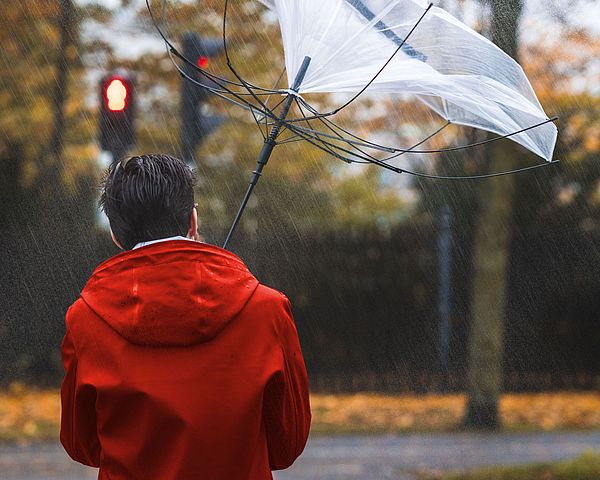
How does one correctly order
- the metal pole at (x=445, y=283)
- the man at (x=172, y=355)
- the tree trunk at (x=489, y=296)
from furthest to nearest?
the metal pole at (x=445, y=283) < the tree trunk at (x=489, y=296) < the man at (x=172, y=355)

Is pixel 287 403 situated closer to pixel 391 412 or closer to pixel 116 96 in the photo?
pixel 116 96

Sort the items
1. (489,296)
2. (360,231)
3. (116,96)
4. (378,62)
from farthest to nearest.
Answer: (360,231) → (489,296) → (116,96) → (378,62)

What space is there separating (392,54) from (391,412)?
864 centimetres

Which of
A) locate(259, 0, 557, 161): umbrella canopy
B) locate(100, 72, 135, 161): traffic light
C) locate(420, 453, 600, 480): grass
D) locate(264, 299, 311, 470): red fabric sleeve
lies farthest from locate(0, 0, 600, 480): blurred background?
locate(264, 299, 311, 470): red fabric sleeve

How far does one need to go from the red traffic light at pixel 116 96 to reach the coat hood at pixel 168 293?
5.24 meters

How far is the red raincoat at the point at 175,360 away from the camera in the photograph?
2.08m

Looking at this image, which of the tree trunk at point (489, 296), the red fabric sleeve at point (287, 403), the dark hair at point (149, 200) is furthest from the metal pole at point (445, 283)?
the dark hair at point (149, 200)

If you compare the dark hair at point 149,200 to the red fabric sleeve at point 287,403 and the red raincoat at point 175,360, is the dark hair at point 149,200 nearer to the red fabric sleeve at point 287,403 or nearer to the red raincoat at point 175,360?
the red raincoat at point 175,360

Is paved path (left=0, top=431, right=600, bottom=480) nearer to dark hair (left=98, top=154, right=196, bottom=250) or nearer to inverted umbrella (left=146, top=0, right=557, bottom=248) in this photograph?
inverted umbrella (left=146, top=0, right=557, bottom=248)

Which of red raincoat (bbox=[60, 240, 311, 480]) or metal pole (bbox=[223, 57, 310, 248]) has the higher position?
metal pole (bbox=[223, 57, 310, 248])

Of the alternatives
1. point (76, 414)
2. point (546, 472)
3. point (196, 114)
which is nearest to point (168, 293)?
point (76, 414)

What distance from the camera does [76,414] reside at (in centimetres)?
218

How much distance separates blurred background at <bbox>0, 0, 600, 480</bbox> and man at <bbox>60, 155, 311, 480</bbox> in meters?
7.22

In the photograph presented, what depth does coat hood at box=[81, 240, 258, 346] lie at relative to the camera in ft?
6.82
